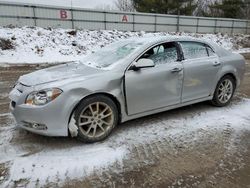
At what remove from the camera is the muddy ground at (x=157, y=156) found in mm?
3035

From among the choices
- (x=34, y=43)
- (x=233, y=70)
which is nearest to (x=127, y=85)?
(x=233, y=70)

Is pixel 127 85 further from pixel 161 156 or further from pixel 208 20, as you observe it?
pixel 208 20

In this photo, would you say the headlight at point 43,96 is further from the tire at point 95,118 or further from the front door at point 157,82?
the front door at point 157,82

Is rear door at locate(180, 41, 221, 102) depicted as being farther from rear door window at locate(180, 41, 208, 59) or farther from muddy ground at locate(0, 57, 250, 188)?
muddy ground at locate(0, 57, 250, 188)

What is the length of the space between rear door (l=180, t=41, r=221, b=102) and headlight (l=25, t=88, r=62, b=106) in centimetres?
228

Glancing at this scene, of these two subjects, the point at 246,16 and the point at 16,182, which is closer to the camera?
the point at 16,182

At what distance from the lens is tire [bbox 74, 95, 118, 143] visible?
3.77m

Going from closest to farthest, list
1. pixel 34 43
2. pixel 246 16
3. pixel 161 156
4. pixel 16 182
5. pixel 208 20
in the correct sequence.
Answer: pixel 16 182 → pixel 161 156 → pixel 34 43 → pixel 208 20 → pixel 246 16

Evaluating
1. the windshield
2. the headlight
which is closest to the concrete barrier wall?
the windshield

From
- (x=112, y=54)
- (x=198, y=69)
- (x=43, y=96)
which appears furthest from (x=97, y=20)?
(x=43, y=96)

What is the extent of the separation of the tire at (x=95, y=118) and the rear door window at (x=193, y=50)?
1.78 m

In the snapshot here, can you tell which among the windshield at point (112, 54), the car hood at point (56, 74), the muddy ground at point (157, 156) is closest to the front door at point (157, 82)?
the windshield at point (112, 54)

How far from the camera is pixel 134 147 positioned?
12.5 ft

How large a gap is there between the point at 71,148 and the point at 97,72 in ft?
3.85
